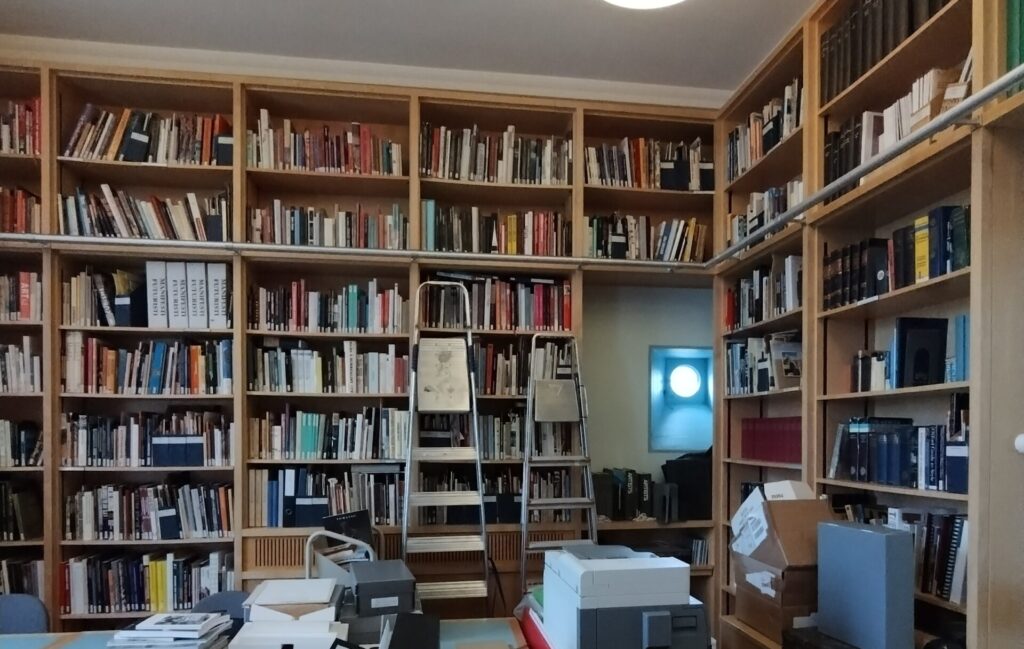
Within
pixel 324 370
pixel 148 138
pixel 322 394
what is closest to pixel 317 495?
pixel 322 394

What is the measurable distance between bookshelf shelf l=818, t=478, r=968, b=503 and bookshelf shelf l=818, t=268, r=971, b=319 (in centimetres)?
65

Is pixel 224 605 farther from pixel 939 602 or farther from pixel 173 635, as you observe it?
pixel 939 602

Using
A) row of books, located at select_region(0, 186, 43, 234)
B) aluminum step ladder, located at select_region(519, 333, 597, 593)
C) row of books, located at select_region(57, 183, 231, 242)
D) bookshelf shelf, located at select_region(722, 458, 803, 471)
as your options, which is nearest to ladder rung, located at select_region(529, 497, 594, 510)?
aluminum step ladder, located at select_region(519, 333, 597, 593)

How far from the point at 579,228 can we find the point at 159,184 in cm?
227

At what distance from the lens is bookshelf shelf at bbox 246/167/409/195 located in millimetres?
3518

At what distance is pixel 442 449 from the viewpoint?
11.3ft

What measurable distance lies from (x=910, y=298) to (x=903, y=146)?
1.96 feet

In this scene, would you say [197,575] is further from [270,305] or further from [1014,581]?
[1014,581]

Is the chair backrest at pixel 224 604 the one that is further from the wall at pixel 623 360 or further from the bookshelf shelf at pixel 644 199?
the bookshelf shelf at pixel 644 199

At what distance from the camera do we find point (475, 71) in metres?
3.65

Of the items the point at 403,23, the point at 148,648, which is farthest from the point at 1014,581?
the point at 403,23

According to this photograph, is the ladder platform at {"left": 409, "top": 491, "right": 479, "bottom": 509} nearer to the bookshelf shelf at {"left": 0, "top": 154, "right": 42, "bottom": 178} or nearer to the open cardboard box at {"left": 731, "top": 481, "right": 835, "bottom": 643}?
the open cardboard box at {"left": 731, "top": 481, "right": 835, "bottom": 643}

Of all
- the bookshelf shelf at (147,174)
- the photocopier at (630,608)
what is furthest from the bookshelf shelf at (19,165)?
the photocopier at (630,608)

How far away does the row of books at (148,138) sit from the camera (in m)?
3.41
